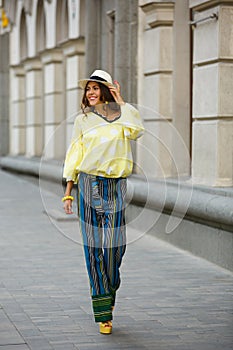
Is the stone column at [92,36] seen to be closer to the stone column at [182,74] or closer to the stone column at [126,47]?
the stone column at [126,47]

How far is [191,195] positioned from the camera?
10906 millimetres

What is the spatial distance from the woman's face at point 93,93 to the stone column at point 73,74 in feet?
35.0

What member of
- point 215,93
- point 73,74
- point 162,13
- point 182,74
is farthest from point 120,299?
point 73,74

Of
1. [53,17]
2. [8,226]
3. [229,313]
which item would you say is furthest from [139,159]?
[53,17]

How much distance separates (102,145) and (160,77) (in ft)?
20.0

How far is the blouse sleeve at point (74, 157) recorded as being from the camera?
720 cm

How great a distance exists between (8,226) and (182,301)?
6.18 meters

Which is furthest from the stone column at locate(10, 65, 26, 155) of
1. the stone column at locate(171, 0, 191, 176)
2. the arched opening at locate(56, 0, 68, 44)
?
the stone column at locate(171, 0, 191, 176)

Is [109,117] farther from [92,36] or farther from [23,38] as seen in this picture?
[23,38]

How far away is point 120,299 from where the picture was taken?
8.40 metres

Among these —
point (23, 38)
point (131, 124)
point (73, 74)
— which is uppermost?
point (23, 38)

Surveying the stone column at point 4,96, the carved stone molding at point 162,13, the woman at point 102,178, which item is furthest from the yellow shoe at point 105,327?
the stone column at point 4,96

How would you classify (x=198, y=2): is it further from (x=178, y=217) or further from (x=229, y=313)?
(x=229, y=313)

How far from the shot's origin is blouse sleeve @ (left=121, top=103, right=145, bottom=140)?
7207 mm
